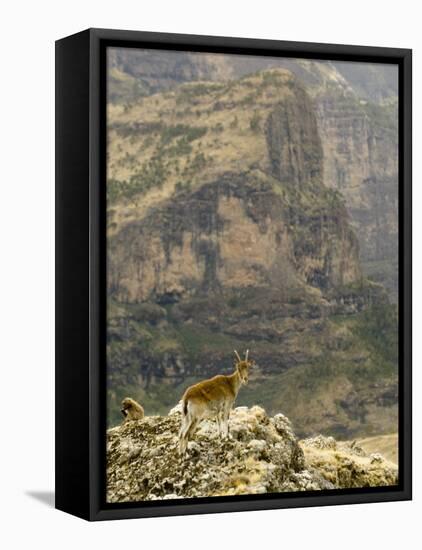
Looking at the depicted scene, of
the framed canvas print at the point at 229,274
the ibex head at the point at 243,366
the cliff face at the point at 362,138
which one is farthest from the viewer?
the cliff face at the point at 362,138

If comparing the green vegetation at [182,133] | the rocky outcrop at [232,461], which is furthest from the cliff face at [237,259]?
the rocky outcrop at [232,461]

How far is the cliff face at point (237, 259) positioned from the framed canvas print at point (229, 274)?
14 mm

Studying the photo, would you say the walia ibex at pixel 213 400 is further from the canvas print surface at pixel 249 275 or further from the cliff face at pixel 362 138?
the cliff face at pixel 362 138

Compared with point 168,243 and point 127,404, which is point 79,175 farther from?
point 127,404

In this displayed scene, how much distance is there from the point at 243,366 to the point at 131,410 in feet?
2.99

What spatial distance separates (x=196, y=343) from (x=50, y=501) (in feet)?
5.33

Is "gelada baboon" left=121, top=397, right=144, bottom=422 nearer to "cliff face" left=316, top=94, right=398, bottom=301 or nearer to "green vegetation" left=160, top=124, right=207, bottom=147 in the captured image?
"green vegetation" left=160, top=124, right=207, bottom=147

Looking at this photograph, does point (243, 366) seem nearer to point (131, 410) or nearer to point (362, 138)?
point (131, 410)

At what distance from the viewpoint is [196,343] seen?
1284cm

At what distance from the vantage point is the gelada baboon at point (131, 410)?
41.2 feet

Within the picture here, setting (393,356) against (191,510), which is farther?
(393,356)

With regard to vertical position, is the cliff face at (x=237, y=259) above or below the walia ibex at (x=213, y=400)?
above

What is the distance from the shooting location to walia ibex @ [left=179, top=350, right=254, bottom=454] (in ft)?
41.8

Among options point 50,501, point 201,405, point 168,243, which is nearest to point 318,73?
point 168,243
